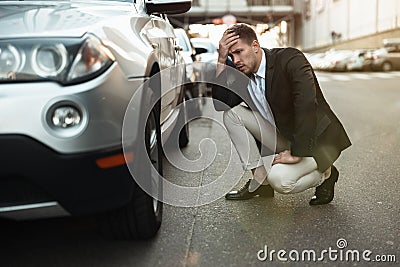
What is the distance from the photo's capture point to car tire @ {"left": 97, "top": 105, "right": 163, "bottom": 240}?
3.12 m

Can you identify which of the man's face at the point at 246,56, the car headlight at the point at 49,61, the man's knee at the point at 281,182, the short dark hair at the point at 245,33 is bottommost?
the man's knee at the point at 281,182

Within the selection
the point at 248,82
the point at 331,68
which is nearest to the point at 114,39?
the point at 248,82

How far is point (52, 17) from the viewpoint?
2.95 metres

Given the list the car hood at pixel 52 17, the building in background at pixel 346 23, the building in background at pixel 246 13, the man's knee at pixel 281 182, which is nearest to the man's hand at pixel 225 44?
the car hood at pixel 52 17

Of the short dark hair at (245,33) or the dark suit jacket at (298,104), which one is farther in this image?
the short dark hair at (245,33)

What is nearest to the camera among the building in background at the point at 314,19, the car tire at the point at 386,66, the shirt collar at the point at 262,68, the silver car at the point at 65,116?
the silver car at the point at 65,116

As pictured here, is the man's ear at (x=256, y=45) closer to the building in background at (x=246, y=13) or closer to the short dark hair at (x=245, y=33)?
the short dark hair at (x=245, y=33)

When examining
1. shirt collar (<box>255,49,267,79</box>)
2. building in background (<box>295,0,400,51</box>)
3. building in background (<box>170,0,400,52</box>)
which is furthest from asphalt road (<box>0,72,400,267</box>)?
building in background (<box>295,0,400,51</box>)

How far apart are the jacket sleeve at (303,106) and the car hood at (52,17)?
1.15m

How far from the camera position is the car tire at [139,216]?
3.12 meters

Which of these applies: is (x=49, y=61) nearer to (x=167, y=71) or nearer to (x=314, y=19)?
(x=167, y=71)

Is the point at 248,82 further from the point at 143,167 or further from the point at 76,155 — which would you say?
the point at 76,155

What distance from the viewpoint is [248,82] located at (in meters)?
4.09

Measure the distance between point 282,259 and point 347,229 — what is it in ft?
2.31
